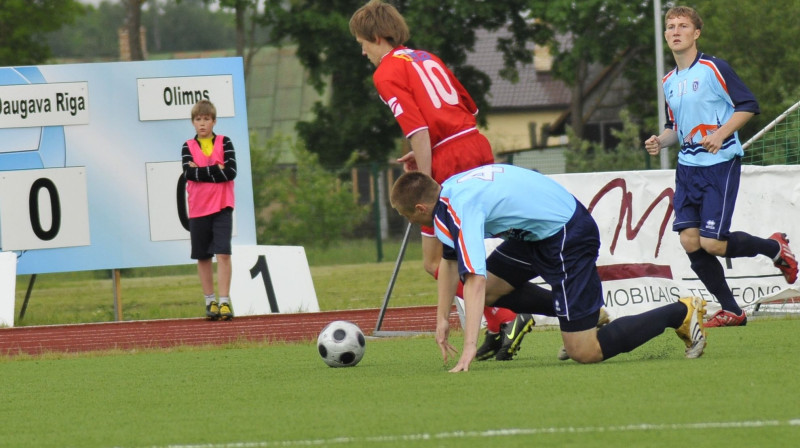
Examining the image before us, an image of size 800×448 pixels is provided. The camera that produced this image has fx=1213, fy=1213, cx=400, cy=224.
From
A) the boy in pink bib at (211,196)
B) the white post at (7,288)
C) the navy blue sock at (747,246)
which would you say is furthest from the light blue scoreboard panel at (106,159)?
the navy blue sock at (747,246)

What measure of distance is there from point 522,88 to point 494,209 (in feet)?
158

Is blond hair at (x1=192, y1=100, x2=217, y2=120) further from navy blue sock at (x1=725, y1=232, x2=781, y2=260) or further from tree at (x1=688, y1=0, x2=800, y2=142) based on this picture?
tree at (x1=688, y1=0, x2=800, y2=142)

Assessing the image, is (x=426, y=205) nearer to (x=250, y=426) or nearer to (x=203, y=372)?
(x=250, y=426)

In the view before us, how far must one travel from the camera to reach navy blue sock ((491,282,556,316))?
666 cm

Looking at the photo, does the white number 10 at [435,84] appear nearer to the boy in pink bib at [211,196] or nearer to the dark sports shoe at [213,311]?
the boy in pink bib at [211,196]

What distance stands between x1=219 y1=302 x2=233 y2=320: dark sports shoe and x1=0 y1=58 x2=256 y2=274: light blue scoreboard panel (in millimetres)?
1728

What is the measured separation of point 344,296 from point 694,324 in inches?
387

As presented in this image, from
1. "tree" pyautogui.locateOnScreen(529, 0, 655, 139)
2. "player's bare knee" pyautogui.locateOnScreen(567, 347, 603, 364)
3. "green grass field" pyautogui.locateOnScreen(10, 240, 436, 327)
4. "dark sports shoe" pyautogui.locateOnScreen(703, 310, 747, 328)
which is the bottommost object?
"green grass field" pyautogui.locateOnScreen(10, 240, 436, 327)

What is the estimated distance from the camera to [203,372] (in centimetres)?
730

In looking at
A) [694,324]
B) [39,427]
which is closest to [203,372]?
[39,427]

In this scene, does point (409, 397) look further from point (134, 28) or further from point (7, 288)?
point (134, 28)

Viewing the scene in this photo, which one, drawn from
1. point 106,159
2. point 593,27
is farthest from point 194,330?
point 593,27

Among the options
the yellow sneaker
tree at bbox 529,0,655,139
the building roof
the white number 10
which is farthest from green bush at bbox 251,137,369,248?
the building roof

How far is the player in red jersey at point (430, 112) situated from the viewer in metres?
6.95
